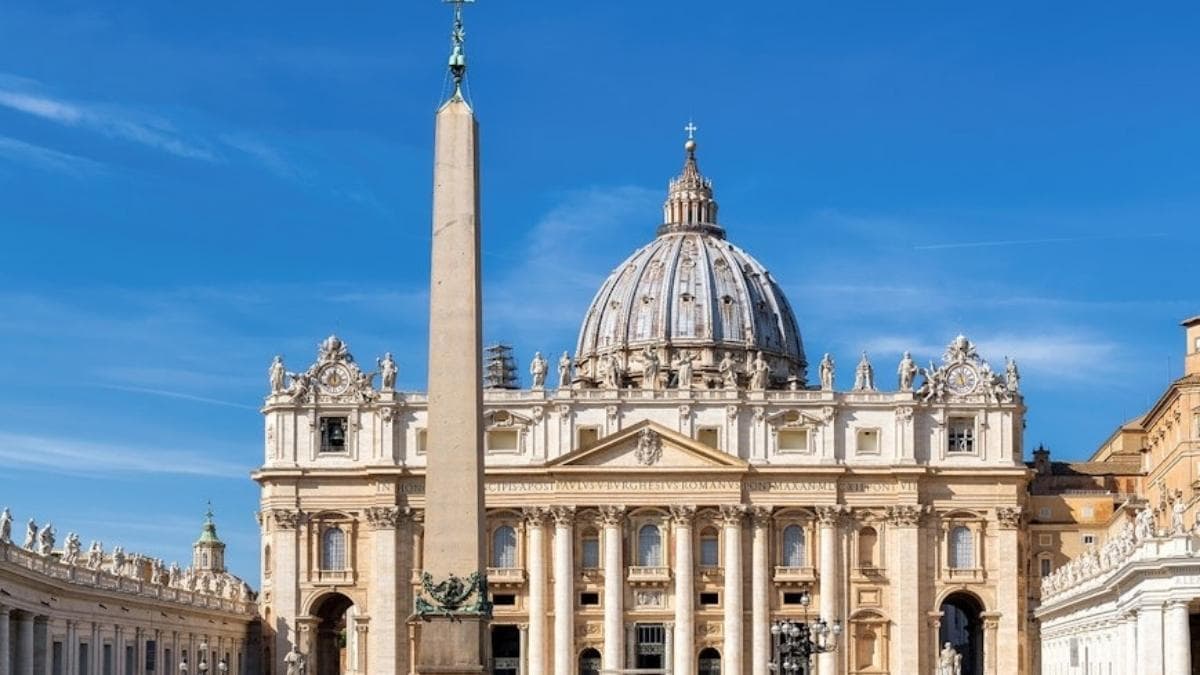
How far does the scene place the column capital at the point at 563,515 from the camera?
100m

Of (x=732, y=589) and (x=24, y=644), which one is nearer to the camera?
(x=24, y=644)

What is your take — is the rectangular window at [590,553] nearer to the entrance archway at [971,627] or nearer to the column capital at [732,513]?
the column capital at [732,513]

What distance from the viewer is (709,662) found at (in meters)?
100

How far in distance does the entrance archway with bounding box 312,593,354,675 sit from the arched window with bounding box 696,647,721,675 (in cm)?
1551

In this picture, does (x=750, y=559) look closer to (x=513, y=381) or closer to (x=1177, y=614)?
(x=513, y=381)

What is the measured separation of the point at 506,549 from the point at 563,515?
306 centimetres

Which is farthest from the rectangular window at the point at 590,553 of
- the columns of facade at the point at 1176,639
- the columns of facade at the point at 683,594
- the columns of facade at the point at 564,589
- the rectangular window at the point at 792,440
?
the columns of facade at the point at 1176,639

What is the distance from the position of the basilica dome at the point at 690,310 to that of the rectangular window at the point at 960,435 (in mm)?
24950

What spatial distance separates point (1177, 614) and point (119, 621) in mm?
34359

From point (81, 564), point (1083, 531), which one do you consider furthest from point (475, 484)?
point (1083, 531)

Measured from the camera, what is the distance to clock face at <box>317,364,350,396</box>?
337ft

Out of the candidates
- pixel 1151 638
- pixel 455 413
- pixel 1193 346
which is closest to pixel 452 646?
pixel 455 413

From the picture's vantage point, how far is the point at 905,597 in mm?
99250

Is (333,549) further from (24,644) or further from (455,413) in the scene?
(455,413)
